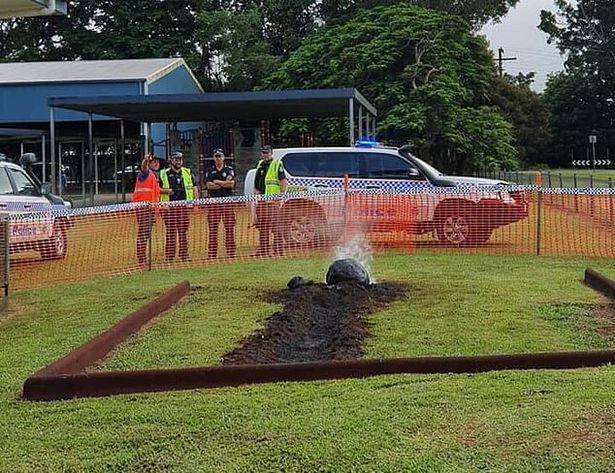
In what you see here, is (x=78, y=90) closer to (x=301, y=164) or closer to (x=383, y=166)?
(x=301, y=164)

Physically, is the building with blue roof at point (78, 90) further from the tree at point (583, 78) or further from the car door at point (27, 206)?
the tree at point (583, 78)

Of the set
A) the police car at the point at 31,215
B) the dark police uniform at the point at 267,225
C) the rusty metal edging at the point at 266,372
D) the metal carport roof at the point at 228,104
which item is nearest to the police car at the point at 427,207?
the dark police uniform at the point at 267,225

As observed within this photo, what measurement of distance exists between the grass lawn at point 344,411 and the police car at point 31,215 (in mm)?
2717

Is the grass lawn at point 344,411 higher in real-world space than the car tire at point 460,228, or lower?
lower

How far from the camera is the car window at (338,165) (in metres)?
15.8

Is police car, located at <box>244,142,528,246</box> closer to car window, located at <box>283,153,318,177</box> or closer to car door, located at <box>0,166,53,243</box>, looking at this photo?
car window, located at <box>283,153,318,177</box>

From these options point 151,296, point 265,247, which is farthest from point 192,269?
point 151,296

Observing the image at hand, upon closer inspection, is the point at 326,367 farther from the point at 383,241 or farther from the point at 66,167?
the point at 66,167

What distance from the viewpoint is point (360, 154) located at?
1577cm

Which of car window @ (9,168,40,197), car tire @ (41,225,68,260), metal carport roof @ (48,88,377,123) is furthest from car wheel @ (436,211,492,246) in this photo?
metal carport roof @ (48,88,377,123)

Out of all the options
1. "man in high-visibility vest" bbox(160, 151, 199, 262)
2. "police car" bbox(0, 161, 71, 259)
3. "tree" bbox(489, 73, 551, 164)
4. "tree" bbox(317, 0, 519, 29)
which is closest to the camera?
"police car" bbox(0, 161, 71, 259)

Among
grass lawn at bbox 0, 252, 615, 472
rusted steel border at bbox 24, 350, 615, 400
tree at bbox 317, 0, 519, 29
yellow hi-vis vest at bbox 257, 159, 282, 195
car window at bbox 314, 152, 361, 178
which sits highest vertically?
tree at bbox 317, 0, 519, 29

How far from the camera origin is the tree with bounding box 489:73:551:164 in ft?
165

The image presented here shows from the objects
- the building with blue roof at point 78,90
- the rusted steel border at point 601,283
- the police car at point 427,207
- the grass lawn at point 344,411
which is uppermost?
the building with blue roof at point 78,90
